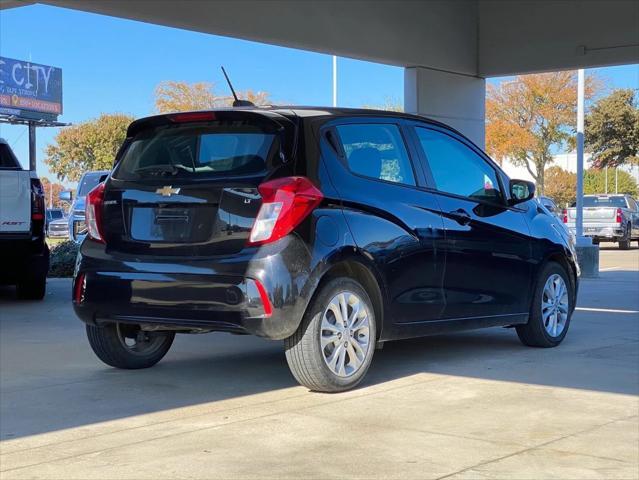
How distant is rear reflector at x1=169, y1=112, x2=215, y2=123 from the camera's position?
6.14 meters

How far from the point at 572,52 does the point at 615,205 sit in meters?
17.9

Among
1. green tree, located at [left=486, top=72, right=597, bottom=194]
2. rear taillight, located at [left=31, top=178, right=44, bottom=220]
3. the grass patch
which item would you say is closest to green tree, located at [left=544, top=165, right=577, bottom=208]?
green tree, located at [left=486, top=72, right=597, bottom=194]

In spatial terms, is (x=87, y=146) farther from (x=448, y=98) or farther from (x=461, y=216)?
(x=461, y=216)

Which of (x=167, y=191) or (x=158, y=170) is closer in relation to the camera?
(x=167, y=191)

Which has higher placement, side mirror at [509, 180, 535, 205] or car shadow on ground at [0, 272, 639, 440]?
side mirror at [509, 180, 535, 205]

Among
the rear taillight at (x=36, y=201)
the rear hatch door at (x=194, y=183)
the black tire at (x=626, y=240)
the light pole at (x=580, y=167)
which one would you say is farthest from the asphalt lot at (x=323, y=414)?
the black tire at (x=626, y=240)

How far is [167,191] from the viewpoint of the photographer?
19.5 ft

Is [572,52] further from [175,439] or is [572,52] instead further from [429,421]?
[175,439]

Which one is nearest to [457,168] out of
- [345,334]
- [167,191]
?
[345,334]

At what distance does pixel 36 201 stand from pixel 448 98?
652 centimetres

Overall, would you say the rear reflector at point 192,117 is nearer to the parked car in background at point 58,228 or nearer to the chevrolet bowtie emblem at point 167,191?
the chevrolet bowtie emblem at point 167,191

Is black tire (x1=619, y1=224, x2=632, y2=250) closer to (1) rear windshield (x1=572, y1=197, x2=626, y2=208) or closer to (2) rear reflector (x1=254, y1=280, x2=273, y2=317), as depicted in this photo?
(1) rear windshield (x1=572, y1=197, x2=626, y2=208)

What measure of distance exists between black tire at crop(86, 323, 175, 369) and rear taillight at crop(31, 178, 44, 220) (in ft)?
14.9

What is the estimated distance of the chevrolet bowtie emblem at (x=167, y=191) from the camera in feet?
19.4
